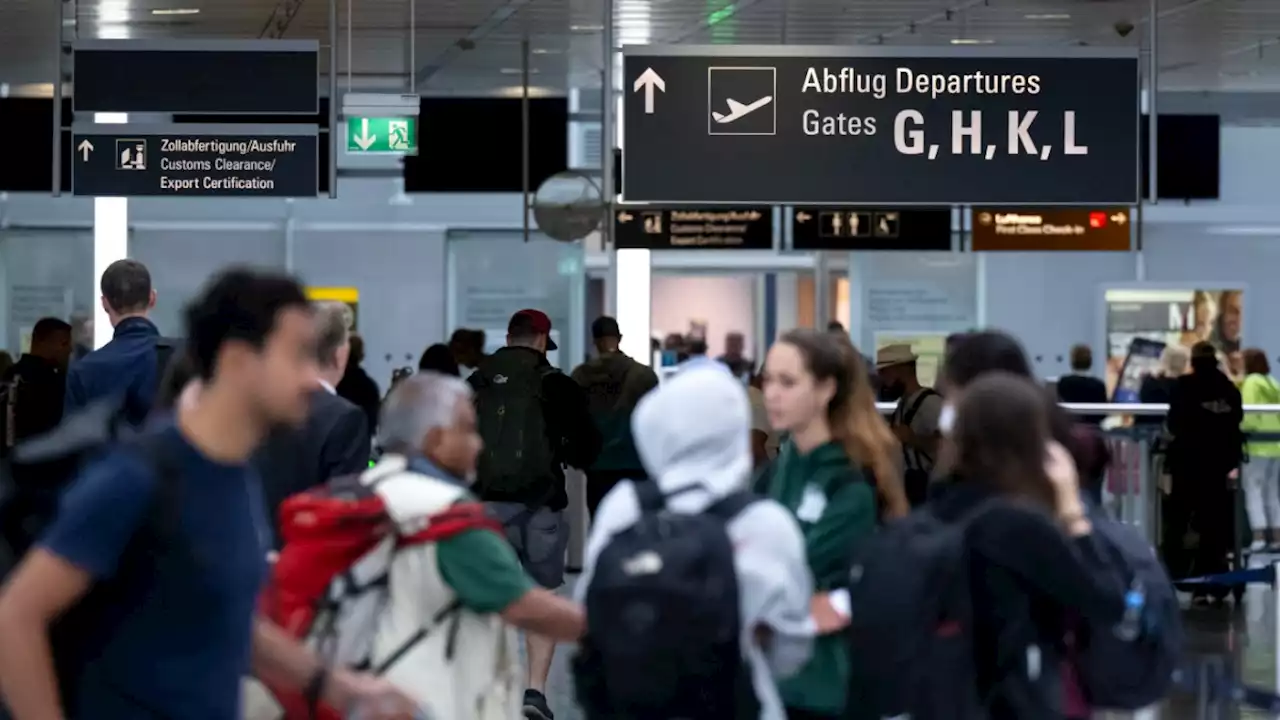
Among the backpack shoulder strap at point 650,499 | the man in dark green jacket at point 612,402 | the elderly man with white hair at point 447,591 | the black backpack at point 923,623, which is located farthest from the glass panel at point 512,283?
the black backpack at point 923,623

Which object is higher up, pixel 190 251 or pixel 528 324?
pixel 190 251

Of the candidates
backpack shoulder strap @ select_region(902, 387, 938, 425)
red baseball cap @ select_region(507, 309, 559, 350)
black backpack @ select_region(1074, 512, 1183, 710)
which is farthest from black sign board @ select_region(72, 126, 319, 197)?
black backpack @ select_region(1074, 512, 1183, 710)

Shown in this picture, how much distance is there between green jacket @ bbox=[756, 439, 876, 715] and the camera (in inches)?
184

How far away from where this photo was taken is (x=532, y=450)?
914 centimetres

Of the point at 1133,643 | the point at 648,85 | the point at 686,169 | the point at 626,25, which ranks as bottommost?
the point at 1133,643

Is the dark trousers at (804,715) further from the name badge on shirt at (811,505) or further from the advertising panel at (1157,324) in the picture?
the advertising panel at (1157,324)

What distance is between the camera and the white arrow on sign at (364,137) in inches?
504

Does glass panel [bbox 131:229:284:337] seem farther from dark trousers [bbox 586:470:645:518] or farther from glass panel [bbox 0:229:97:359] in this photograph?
dark trousers [bbox 586:470:645:518]

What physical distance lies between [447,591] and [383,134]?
8.85 metres

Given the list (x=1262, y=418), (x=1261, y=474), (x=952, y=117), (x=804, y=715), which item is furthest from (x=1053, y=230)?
(x=804, y=715)

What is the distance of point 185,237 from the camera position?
2334 centimetres

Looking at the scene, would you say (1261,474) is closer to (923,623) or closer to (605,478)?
(605,478)

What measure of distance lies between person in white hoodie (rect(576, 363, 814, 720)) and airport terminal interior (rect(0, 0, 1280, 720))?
14.0 feet

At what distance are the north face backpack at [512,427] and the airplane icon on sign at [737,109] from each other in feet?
5.82
